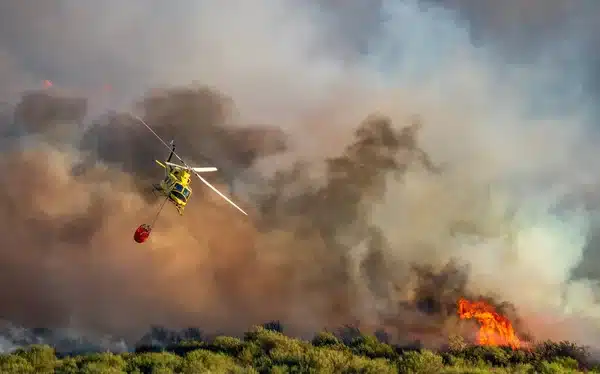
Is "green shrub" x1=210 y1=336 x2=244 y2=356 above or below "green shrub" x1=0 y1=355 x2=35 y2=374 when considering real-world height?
above

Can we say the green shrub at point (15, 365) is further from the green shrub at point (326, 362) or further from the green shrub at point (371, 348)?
the green shrub at point (371, 348)

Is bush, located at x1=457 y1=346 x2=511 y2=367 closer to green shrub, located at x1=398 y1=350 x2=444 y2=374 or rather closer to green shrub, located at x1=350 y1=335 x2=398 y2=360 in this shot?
green shrub, located at x1=398 y1=350 x2=444 y2=374

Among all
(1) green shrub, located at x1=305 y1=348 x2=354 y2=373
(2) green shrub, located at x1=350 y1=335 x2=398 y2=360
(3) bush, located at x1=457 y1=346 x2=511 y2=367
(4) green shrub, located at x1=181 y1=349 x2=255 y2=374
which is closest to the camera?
(1) green shrub, located at x1=305 y1=348 x2=354 y2=373

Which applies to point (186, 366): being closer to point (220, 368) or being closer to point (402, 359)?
point (220, 368)

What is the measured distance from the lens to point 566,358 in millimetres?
48625

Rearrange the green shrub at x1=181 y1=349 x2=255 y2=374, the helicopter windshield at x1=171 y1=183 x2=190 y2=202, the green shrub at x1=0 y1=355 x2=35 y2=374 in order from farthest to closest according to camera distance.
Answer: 1. the helicopter windshield at x1=171 y1=183 x2=190 y2=202
2. the green shrub at x1=0 y1=355 x2=35 y2=374
3. the green shrub at x1=181 y1=349 x2=255 y2=374

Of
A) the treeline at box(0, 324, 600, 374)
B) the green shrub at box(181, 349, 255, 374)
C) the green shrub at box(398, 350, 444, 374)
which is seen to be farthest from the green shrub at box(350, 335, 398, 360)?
the green shrub at box(181, 349, 255, 374)

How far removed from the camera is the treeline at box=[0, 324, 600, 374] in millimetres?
38469

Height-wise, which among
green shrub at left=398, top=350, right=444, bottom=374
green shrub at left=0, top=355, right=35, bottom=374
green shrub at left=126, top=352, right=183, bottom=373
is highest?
green shrub at left=398, top=350, right=444, bottom=374

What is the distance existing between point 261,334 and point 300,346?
559 cm

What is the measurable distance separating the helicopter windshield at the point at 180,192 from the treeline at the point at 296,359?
16699mm

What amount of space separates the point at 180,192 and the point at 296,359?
24538 mm


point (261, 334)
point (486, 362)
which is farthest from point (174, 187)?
point (486, 362)

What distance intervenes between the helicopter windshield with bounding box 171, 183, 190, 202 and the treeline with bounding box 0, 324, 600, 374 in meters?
16.7
